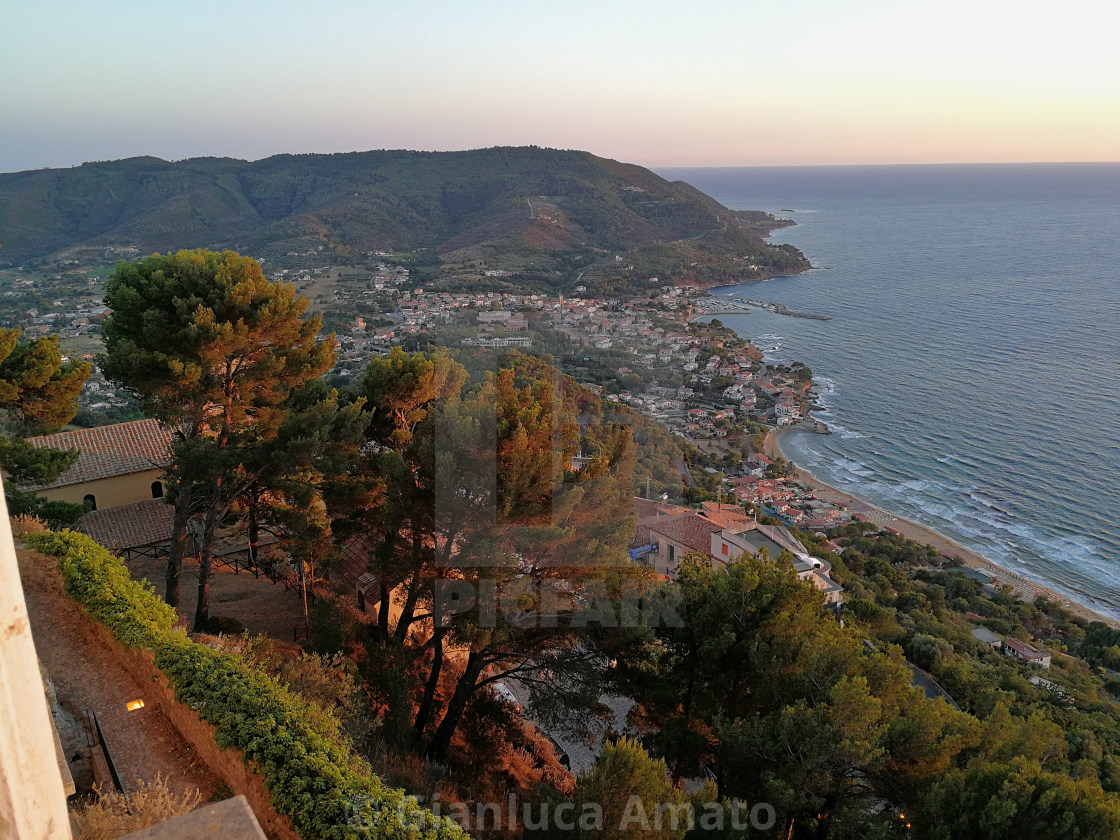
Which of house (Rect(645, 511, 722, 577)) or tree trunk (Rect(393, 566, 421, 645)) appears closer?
tree trunk (Rect(393, 566, 421, 645))

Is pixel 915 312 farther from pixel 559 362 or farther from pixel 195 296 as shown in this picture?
pixel 195 296

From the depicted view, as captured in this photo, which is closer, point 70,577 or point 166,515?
point 70,577

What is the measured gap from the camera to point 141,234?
60.9 metres

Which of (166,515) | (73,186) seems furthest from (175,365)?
(73,186)

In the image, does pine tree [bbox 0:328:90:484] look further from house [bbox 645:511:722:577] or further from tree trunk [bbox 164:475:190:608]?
house [bbox 645:511:722:577]

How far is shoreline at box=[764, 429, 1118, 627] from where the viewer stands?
1976 centimetres

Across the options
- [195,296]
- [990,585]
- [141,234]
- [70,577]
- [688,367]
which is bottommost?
[990,585]

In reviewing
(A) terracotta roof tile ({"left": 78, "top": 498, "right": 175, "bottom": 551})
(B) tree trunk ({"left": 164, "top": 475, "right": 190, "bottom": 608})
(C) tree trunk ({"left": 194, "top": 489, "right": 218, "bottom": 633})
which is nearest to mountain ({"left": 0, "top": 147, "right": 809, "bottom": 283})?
(A) terracotta roof tile ({"left": 78, "top": 498, "right": 175, "bottom": 551})

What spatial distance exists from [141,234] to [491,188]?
36556 millimetres

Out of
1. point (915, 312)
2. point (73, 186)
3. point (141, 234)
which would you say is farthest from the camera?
point (73, 186)

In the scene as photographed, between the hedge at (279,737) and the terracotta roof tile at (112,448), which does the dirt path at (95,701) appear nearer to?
the hedge at (279,737)

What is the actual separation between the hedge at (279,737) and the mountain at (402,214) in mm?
49079

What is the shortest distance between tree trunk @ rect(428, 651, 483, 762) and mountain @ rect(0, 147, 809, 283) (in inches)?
1870

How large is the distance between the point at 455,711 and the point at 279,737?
3.29 meters
